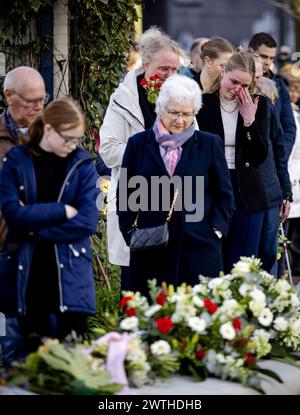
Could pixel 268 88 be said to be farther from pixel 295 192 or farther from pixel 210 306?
pixel 210 306

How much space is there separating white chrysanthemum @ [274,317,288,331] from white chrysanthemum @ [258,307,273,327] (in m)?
0.07

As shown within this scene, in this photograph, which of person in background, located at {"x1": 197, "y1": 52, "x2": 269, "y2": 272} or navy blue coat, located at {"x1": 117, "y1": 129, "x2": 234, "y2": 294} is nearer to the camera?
navy blue coat, located at {"x1": 117, "y1": 129, "x2": 234, "y2": 294}

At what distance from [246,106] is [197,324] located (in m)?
2.51

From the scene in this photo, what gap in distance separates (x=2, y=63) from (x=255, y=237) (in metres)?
2.36

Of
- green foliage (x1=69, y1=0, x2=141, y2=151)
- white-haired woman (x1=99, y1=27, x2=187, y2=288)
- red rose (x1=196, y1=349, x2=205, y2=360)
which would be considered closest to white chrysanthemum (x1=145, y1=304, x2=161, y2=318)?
red rose (x1=196, y1=349, x2=205, y2=360)

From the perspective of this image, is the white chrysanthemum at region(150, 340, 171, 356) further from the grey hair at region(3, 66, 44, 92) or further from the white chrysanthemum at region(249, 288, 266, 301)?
the grey hair at region(3, 66, 44, 92)

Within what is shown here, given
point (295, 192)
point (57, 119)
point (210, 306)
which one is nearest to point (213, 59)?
point (57, 119)

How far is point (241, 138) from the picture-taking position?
880 centimetres

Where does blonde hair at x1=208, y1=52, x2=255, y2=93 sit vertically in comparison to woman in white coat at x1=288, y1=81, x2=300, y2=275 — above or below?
above

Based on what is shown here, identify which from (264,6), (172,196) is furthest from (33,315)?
(264,6)

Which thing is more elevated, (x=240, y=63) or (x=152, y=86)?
(x=240, y=63)

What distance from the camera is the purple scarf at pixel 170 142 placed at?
7602mm

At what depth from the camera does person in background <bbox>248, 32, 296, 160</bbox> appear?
11336 millimetres
